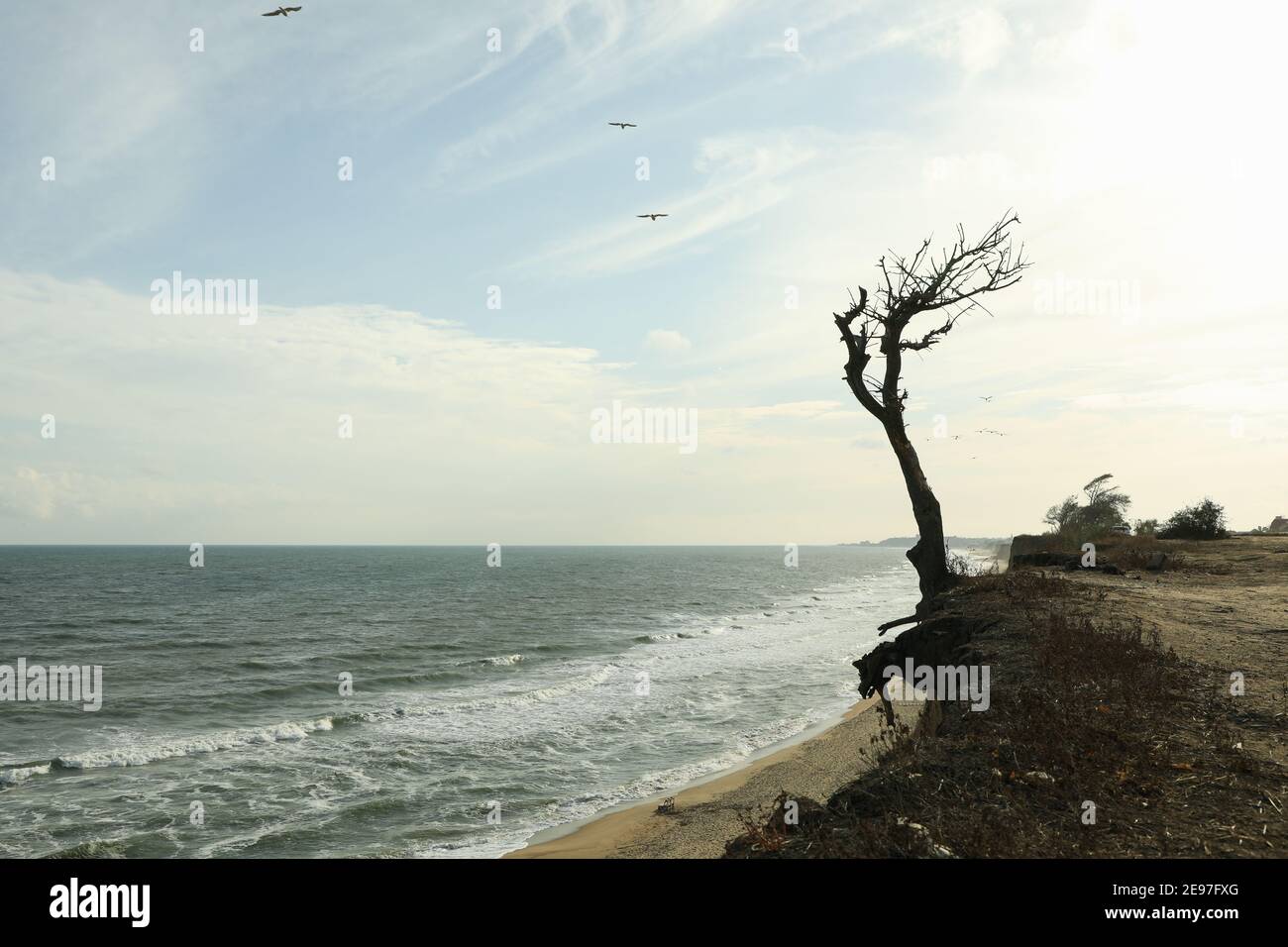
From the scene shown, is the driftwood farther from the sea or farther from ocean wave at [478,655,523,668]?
ocean wave at [478,655,523,668]

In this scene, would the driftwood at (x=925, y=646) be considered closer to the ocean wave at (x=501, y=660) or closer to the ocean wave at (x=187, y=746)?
the ocean wave at (x=187, y=746)

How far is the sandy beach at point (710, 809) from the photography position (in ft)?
43.8

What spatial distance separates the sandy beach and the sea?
73cm

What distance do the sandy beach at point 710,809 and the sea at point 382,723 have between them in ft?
2.41

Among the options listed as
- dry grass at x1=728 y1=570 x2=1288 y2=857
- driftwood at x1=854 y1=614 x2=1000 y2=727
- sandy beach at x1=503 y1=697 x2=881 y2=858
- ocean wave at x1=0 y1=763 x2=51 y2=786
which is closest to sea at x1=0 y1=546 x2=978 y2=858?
ocean wave at x1=0 y1=763 x2=51 y2=786

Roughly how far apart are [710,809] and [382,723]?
41.1 feet

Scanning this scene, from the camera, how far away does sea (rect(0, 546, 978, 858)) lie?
15.4 m

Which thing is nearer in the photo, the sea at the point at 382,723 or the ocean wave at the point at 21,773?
the sea at the point at 382,723

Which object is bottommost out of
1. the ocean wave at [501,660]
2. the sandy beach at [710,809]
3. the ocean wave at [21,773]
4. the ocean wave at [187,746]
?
the ocean wave at [501,660]

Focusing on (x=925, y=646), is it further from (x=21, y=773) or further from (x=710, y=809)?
(x=21, y=773)

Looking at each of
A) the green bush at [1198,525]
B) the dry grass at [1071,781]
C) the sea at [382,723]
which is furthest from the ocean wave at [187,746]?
the green bush at [1198,525]

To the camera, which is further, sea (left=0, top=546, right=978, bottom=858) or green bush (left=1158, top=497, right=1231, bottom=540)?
green bush (left=1158, top=497, right=1231, bottom=540)

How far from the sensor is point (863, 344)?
13117 mm
